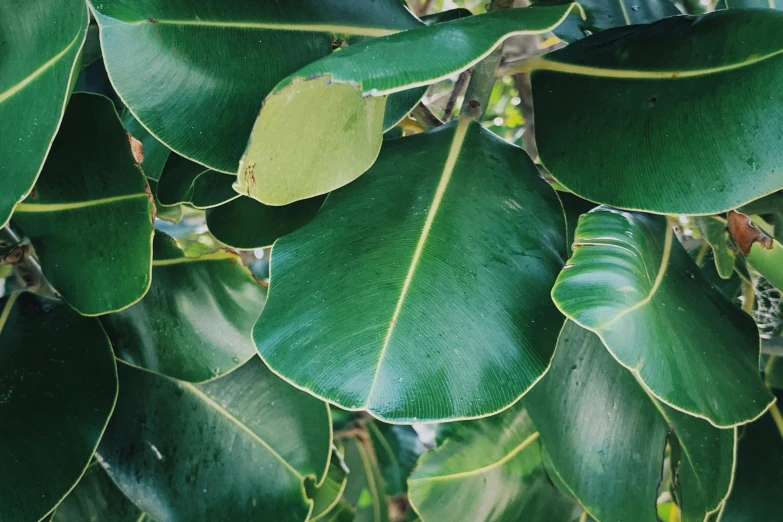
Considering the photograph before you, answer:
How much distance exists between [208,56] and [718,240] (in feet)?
1.58

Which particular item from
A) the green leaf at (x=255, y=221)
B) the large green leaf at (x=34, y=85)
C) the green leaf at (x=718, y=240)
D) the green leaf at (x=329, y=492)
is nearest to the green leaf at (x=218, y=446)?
the green leaf at (x=329, y=492)

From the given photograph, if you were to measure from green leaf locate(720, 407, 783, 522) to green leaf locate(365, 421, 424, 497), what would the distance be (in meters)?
0.45

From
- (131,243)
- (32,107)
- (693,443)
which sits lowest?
(693,443)

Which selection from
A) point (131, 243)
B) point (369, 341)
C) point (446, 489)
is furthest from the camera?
point (446, 489)

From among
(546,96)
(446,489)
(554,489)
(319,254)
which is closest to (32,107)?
(319,254)

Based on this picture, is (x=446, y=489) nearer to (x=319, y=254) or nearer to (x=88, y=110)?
(x=319, y=254)

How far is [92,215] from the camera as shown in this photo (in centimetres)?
51

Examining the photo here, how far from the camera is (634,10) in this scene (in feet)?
2.03

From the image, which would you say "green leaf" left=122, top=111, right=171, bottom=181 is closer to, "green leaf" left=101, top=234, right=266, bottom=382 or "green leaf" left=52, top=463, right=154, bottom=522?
"green leaf" left=101, top=234, right=266, bottom=382

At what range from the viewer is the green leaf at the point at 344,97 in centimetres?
29

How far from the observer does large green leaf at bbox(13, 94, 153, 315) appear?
0.48 metres

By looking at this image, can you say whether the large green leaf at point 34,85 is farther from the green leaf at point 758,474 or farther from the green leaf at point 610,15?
the green leaf at point 758,474

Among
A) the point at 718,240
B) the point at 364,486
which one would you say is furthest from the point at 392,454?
the point at 718,240

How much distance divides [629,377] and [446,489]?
0.23 meters
